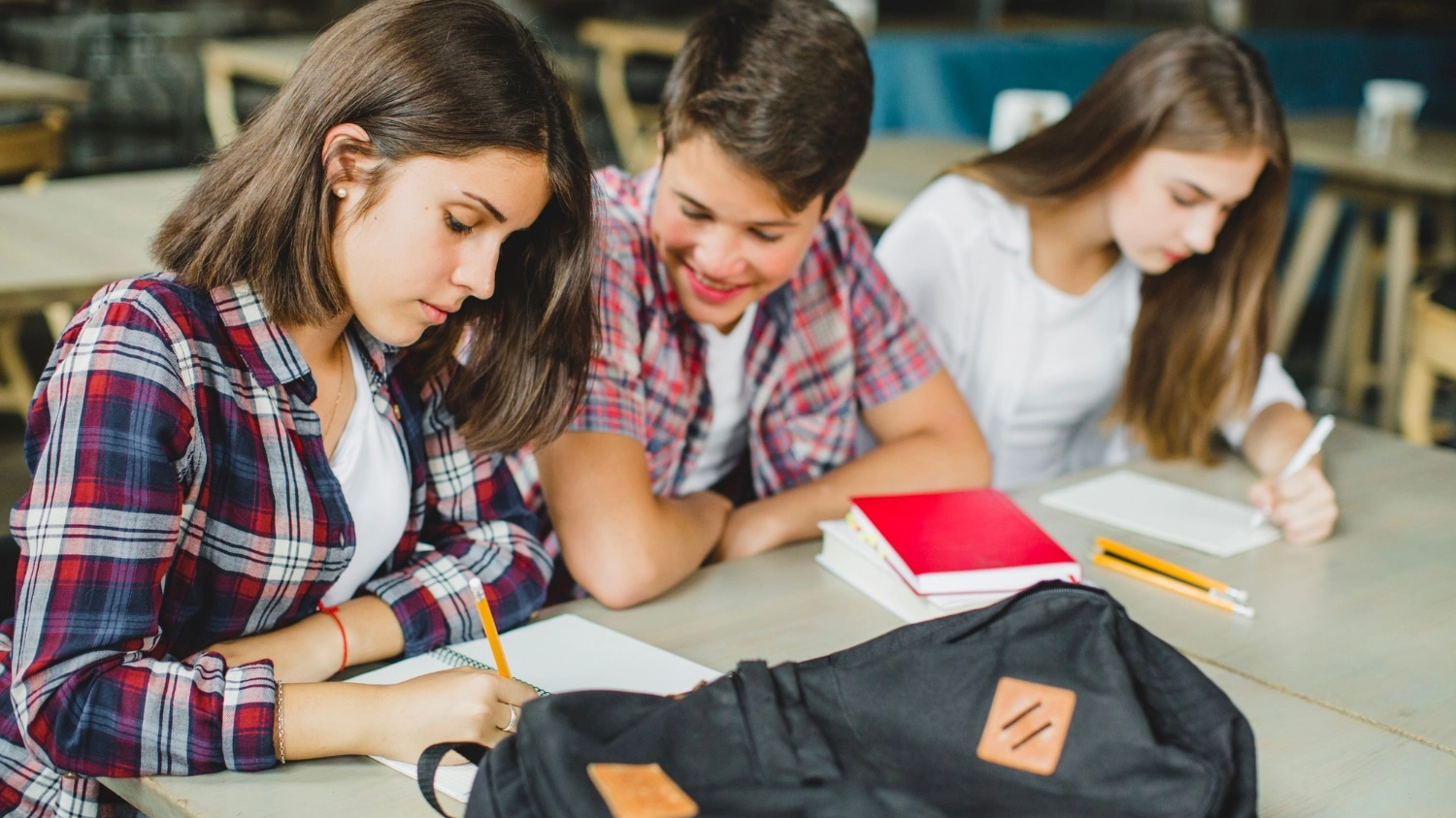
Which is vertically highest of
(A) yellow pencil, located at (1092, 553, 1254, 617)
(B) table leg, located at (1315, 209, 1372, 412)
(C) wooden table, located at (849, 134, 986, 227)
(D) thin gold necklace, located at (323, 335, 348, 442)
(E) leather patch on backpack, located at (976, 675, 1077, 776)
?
(D) thin gold necklace, located at (323, 335, 348, 442)

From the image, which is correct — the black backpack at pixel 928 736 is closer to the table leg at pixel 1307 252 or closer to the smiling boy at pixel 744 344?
the smiling boy at pixel 744 344

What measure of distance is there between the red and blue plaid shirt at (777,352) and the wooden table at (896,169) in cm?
80

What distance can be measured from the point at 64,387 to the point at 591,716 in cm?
45

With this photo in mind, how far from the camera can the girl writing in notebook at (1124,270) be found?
1.83m

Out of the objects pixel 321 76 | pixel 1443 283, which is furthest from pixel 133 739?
pixel 1443 283

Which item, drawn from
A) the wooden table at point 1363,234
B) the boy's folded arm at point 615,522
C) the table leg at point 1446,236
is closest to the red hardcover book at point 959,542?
the boy's folded arm at point 615,522

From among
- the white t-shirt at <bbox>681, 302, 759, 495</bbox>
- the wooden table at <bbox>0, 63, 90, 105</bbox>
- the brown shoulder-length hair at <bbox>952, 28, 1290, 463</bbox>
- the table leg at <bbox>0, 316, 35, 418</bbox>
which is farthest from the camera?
the wooden table at <bbox>0, 63, 90, 105</bbox>

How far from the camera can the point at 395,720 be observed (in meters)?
0.98

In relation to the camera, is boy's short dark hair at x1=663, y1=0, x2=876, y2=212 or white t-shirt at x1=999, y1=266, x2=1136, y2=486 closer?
boy's short dark hair at x1=663, y1=0, x2=876, y2=212

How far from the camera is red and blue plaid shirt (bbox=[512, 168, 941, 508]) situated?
5.04ft

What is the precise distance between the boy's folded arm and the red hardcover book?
186mm

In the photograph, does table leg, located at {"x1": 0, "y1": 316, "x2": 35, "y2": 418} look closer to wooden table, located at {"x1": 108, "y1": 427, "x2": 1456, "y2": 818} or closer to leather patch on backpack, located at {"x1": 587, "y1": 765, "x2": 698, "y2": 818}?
wooden table, located at {"x1": 108, "y1": 427, "x2": 1456, "y2": 818}

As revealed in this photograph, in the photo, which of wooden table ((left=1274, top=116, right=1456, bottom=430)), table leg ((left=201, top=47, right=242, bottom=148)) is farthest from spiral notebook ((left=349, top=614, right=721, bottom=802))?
table leg ((left=201, top=47, right=242, bottom=148))

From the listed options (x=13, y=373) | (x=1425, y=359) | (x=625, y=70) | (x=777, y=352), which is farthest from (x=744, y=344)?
(x=625, y=70)
